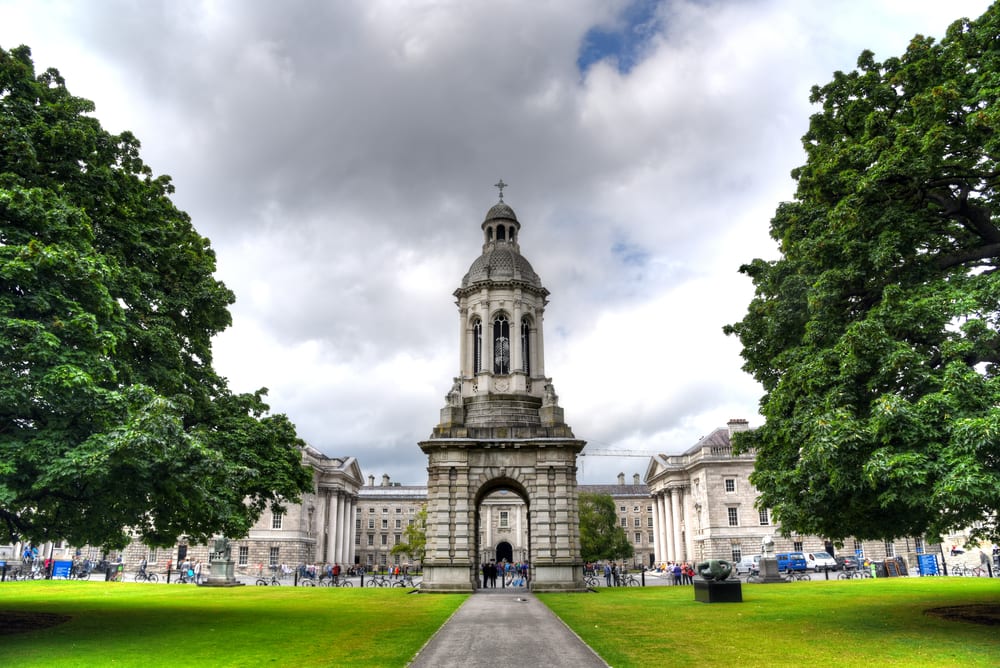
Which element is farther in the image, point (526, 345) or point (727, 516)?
point (727, 516)

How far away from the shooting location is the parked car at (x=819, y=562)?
52.8m

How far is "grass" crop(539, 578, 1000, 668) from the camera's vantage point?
1197 centimetres

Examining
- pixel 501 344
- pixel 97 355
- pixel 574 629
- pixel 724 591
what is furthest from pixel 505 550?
pixel 97 355

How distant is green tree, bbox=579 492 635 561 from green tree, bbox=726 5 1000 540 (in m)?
48.5

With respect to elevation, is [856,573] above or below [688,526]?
below

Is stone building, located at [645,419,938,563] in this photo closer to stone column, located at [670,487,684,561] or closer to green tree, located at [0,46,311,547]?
stone column, located at [670,487,684,561]

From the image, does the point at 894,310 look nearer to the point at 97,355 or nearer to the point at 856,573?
the point at 97,355

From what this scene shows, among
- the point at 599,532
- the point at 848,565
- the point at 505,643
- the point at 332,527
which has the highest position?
the point at 332,527

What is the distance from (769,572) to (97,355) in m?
38.5

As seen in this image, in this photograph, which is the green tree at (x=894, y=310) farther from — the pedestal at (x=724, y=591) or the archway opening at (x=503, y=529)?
the archway opening at (x=503, y=529)

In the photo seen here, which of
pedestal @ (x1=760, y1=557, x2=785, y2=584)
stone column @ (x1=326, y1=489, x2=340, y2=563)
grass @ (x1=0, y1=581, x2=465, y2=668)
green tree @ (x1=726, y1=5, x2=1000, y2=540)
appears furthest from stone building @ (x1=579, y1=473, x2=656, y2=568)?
green tree @ (x1=726, y1=5, x2=1000, y2=540)

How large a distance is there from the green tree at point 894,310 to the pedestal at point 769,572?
25910 millimetres

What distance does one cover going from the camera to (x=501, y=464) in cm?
3244

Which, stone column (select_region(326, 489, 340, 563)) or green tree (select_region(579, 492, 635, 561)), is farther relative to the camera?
stone column (select_region(326, 489, 340, 563))
